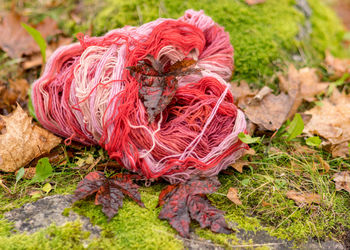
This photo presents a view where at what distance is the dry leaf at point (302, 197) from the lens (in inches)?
64.6

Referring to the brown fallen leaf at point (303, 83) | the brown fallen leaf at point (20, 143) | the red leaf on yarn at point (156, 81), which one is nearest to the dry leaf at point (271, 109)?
the brown fallen leaf at point (303, 83)

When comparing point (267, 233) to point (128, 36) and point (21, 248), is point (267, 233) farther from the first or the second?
point (128, 36)

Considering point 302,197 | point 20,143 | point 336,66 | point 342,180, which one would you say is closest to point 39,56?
point 20,143

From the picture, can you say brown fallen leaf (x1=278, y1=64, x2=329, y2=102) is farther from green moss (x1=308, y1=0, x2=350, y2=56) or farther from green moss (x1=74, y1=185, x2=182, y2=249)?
green moss (x1=74, y1=185, x2=182, y2=249)

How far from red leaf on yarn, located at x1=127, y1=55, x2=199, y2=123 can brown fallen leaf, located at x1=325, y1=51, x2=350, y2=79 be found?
1684mm

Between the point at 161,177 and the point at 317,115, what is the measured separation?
1286mm

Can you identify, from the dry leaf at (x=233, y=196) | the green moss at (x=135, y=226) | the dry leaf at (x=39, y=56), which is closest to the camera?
the green moss at (x=135, y=226)

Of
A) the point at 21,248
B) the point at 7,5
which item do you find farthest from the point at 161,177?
the point at 7,5

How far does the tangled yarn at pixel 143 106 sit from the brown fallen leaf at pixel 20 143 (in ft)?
0.31

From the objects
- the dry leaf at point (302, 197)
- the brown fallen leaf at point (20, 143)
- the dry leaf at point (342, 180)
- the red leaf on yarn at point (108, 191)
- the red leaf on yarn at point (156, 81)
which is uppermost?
the red leaf on yarn at point (156, 81)

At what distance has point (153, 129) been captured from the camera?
5.41 feet

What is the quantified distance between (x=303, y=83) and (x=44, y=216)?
82.1 inches

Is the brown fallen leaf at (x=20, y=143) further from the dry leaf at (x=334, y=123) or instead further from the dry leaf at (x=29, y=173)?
the dry leaf at (x=334, y=123)

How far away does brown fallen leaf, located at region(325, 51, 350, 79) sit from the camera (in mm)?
2756
